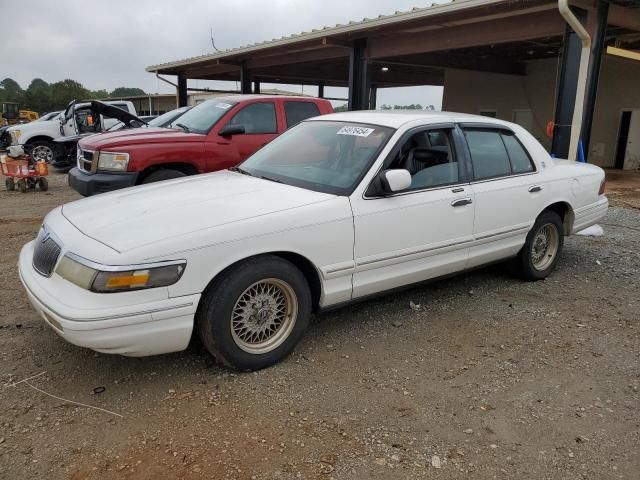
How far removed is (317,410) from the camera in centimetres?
301

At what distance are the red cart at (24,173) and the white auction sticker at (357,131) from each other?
893 centimetres

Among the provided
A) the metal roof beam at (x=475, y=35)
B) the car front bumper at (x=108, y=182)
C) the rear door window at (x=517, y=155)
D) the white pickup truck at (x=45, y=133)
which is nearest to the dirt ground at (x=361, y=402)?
the rear door window at (x=517, y=155)

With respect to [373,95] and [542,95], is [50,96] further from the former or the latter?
[542,95]

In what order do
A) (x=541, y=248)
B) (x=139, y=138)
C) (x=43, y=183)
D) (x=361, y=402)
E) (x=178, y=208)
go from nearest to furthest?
(x=361, y=402)
(x=178, y=208)
(x=541, y=248)
(x=139, y=138)
(x=43, y=183)

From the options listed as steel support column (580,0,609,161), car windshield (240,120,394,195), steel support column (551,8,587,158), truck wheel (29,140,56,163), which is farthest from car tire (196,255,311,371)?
truck wheel (29,140,56,163)

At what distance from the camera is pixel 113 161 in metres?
6.55

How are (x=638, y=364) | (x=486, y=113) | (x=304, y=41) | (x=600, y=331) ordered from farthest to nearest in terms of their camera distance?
(x=486, y=113)
(x=304, y=41)
(x=600, y=331)
(x=638, y=364)

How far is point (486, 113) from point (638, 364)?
16.5m

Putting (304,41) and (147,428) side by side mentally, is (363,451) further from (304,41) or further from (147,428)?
(304,41)

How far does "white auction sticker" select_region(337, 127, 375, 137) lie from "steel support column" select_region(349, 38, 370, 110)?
9.17m

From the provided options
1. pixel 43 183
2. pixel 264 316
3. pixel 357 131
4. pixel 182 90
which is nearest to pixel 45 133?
pixel 43 183

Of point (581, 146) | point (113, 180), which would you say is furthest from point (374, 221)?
point (581, 146)

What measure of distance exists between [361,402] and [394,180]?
4.78 ft

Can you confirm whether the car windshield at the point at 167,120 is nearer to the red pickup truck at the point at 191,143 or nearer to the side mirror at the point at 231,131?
the red pickup truck at the point at 191,143
